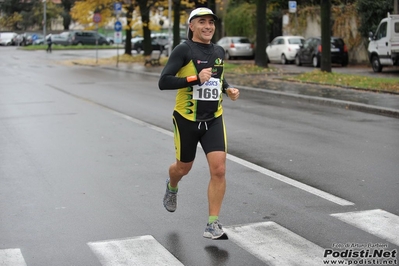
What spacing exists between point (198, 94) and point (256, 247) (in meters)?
1.43

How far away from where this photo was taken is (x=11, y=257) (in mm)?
5871

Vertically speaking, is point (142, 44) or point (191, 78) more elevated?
point (142, 44)

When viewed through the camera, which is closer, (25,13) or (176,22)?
(176,22)

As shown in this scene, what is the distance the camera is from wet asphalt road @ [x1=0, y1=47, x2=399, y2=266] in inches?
252

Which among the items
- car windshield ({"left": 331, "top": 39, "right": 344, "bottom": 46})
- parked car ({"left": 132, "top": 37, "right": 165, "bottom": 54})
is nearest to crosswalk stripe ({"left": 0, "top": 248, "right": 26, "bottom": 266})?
car windshield ({"left": 331, "top": 39, "right": 344, "bottom": 46})

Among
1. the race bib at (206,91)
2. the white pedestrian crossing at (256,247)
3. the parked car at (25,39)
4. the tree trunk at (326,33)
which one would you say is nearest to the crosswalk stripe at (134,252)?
→ the white pedestrian crossing at (256,247)

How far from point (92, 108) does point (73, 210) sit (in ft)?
32.3

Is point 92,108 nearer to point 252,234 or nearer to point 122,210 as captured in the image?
point 122,210

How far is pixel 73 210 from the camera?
741 centimetres

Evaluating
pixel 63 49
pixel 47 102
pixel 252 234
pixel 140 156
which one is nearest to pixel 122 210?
pixel 252 234

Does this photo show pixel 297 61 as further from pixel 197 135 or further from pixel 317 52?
pixel 197 135

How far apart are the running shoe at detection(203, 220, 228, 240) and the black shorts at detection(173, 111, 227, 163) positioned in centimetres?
65

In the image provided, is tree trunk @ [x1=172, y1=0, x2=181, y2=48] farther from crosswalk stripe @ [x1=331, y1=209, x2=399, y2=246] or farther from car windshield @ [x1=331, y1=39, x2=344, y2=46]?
crosswalk stripe @ [x1=331, y1=209, x2=399, y2=246]

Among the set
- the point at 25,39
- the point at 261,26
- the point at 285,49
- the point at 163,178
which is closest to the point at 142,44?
the point at 25,39
